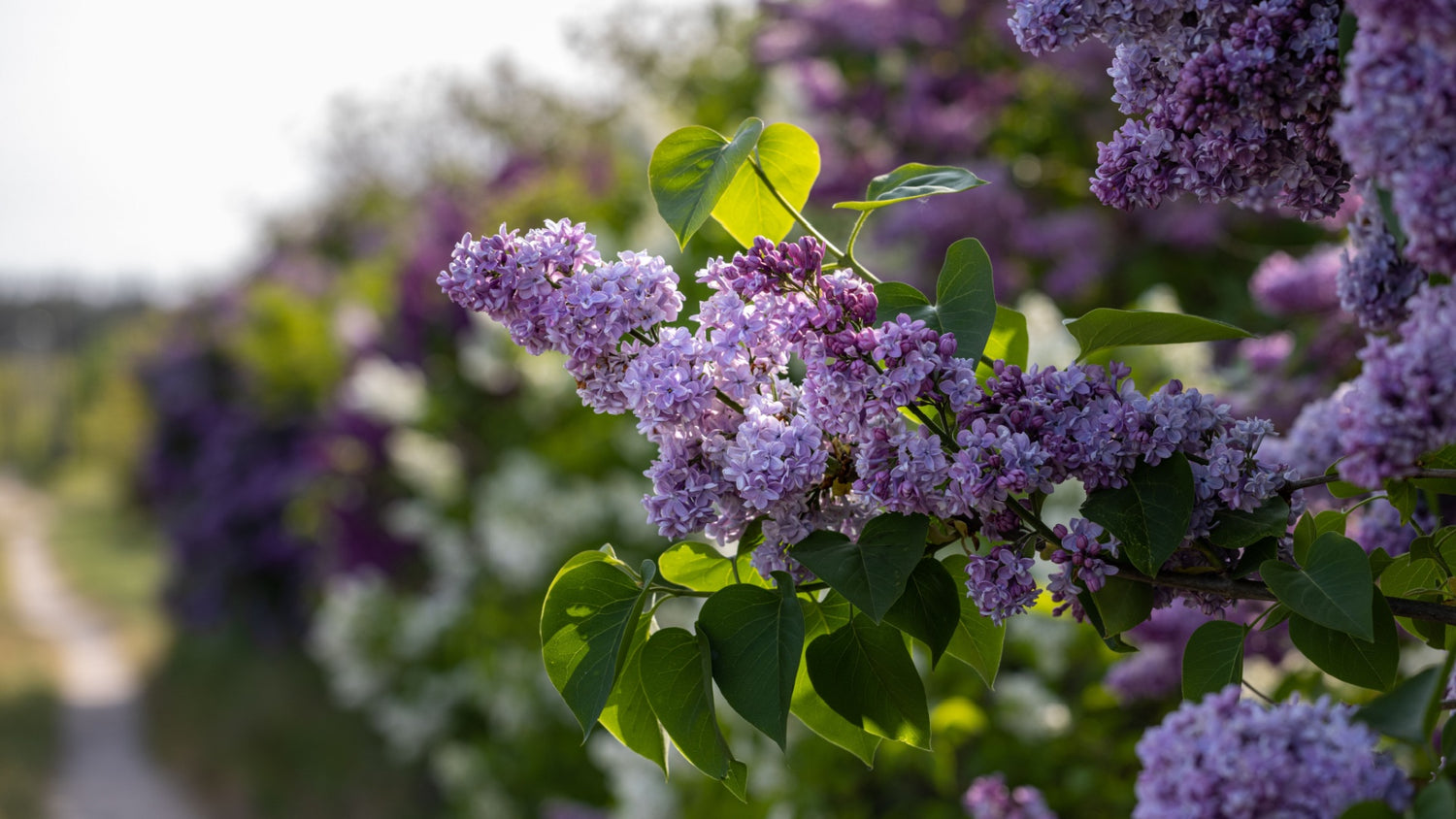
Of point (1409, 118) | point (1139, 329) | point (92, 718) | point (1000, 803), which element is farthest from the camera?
point (92, 718)

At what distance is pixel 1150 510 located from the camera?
2.95ft

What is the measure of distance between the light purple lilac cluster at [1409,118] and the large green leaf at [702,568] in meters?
0.60

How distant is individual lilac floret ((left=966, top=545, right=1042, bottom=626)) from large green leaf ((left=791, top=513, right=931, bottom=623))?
6cm

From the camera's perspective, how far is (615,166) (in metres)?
7.23

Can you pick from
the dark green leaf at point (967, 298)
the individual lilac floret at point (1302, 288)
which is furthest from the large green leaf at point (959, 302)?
the individual lilac floret at point (1302, 288)

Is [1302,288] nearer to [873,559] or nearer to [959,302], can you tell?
[959,302]

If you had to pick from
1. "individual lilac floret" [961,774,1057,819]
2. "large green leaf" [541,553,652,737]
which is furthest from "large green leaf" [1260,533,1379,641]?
"individual lilac floret" [961,774,1057,819]

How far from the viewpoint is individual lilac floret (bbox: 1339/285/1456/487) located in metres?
0.67

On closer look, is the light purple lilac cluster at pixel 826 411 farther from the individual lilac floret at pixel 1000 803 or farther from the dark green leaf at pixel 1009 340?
the individual lilac floret at pixel 1000 803

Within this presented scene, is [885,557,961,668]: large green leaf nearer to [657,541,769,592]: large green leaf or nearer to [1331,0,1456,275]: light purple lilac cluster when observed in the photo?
[657,541,769,592]: large green leaf

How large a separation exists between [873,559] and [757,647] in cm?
11

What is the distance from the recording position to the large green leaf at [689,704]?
94cm

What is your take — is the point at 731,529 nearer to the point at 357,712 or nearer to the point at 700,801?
the point at 700,801

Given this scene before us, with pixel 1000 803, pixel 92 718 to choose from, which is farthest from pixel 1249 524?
pixel 92 718
